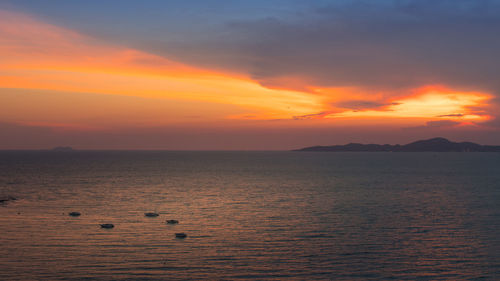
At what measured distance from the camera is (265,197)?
94.9 m

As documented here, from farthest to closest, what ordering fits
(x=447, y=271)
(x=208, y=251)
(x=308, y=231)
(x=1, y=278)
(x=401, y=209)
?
(x=401, y=209), (x=308, y=231), (x=208, y=251), (x=447, y=271), (x=1, y=278)

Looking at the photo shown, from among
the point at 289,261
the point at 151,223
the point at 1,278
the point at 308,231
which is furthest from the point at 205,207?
the point at 1,278

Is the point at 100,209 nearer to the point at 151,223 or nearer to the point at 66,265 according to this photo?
the point at 151,223

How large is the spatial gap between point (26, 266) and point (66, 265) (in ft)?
12.1

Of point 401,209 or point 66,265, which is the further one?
point 401,209

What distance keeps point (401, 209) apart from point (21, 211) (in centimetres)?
6727

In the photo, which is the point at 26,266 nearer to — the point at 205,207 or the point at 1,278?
the point at 1,278

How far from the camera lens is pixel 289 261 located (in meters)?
42.0

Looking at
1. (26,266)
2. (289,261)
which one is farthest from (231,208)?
(26,266)

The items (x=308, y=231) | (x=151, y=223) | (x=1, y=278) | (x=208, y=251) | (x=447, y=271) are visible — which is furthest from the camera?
(x=151, y=223)

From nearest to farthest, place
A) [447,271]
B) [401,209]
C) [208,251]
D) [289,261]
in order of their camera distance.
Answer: [447,271] < [289,261] < [208,251] < [401,209]

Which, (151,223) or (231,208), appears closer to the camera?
(151,223)

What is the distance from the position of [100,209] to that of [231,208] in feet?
78.2

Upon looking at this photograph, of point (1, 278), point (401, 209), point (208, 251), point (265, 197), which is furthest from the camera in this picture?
point (265, 197)
